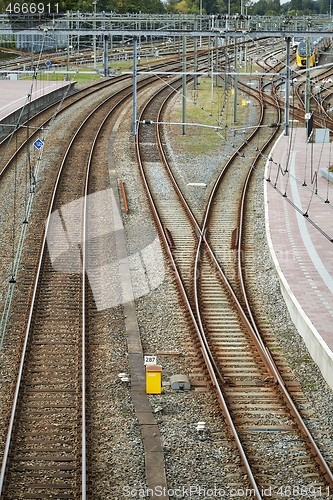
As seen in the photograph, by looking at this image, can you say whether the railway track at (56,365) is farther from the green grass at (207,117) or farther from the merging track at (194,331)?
the green grass at (207,117)

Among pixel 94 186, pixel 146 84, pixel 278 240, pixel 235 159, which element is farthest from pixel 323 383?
pixel 146 84

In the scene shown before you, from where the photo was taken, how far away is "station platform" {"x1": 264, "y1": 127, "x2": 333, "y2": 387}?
13.0 m

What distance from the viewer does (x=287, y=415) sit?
10.8 m

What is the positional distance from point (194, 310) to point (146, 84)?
110 ft

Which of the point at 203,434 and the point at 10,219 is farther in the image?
the point at 10,219

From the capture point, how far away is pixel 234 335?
44.3ft

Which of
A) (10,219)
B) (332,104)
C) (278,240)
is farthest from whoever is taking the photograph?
(332,104)

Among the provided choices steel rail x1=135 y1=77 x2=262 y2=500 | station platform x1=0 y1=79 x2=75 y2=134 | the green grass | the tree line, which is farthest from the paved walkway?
steel rail x1=135 y1=77 x2=262 y2=500

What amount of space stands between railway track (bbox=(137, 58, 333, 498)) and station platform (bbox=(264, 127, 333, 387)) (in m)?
0.68

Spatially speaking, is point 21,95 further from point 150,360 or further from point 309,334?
point 150,360

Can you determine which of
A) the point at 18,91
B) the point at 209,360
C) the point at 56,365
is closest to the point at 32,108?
the point at 18,91

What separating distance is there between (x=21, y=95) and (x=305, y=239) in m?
24.4

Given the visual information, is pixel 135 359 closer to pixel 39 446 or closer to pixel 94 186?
pixel 39 446

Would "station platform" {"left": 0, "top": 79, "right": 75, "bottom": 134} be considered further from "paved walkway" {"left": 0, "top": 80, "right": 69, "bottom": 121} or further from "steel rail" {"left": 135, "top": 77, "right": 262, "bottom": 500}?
"steel rail" {"left": 135, "top": 77, "right": 262, "bottom": 500}
